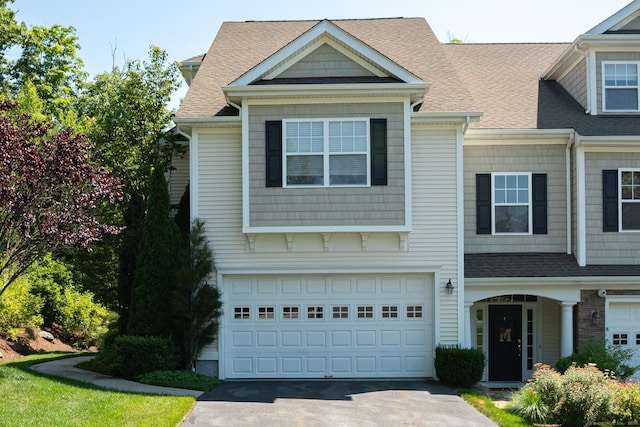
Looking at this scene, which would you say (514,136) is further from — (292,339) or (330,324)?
(292,339)

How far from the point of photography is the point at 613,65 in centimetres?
1778

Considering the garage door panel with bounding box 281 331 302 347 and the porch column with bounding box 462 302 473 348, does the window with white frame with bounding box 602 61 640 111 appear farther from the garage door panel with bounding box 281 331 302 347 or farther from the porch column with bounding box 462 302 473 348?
the garage door panel with bounding box 281 331 302 347

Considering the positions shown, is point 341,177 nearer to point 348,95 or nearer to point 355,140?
point 355,140

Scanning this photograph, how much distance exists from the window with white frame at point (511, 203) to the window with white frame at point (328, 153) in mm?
3760

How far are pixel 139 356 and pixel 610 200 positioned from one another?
11.6 meters

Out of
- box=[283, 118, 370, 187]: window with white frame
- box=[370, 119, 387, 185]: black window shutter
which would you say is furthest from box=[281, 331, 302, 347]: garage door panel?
box=[370, 119, 387, 185]: black window shutter

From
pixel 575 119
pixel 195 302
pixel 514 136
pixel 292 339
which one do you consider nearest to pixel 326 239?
pixel 292 339

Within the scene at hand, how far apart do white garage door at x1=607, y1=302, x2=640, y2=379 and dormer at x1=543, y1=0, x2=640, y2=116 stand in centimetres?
500

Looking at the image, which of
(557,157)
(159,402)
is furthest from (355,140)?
(159,402)

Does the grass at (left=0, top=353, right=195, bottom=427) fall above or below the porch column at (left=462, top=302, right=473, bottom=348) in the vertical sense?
below

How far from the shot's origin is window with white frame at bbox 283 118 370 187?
51.0 ft

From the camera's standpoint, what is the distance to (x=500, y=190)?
56.1 ft

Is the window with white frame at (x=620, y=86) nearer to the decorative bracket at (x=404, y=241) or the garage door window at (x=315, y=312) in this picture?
the decorative bracket at (x=404, y=241)

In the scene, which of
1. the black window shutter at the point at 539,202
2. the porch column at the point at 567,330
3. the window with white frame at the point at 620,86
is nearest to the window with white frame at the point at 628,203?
the black window shutter at the point at 539,202
